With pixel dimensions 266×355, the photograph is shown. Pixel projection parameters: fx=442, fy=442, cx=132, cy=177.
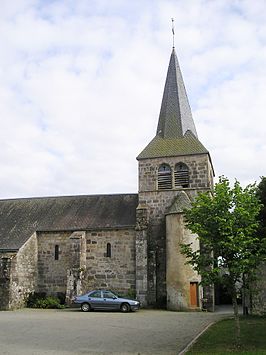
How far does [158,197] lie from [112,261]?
5.53 metres

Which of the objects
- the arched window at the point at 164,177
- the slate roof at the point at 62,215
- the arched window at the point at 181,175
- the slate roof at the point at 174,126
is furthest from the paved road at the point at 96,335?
the slate roof at the point at 174,126

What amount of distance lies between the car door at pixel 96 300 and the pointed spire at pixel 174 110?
1301 cm

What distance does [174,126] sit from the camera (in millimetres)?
33344

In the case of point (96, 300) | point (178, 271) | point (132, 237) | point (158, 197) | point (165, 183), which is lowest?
point (96, 300)

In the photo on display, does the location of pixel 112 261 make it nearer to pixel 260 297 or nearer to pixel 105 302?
pixel 105 302

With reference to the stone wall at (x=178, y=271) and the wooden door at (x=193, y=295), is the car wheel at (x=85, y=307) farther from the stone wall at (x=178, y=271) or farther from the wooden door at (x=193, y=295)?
the wooden door at (x=193, y=295)

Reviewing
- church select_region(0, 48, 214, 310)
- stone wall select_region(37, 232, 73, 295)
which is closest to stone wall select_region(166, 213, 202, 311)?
church select_region(0, 48, 214, 310)

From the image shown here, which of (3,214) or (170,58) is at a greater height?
(170,58)

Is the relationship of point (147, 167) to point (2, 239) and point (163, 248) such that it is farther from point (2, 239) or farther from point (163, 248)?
point (2, 239)

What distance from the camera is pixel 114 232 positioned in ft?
102

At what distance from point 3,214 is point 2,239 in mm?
A: 3795

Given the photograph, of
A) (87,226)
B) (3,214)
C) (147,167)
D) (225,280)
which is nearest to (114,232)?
(87,226)

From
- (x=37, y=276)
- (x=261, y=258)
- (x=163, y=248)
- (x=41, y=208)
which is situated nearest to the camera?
(x=261, y=258)

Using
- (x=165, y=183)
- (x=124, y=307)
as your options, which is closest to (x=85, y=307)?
(x=124, y=307)
